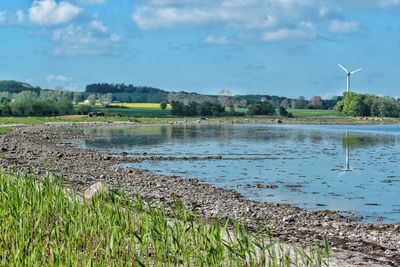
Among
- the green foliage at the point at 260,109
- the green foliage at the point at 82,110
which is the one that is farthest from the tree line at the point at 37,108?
the green foliage at the point at 260,109

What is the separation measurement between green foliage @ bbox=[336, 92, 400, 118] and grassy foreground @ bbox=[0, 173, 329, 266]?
6487 inches

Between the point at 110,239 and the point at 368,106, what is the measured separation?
573 feet

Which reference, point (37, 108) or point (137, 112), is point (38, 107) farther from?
point (137, 112)

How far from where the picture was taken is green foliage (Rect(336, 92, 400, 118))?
17750cm

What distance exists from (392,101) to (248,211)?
566 feet

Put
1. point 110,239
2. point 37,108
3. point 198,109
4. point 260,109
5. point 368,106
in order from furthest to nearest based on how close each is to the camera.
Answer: point 260,109 → point 198,109 → point 368,106 → point 37,108 → point 110,239

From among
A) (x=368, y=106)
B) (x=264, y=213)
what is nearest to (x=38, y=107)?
(x=368, y=106)

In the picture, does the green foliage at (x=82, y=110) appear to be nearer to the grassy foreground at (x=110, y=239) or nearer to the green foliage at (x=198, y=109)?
the green foliage at (x=198, y=109)

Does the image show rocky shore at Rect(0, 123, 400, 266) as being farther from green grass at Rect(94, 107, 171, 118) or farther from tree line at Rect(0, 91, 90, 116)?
green grass at Rect(94, 107, 171, 118)

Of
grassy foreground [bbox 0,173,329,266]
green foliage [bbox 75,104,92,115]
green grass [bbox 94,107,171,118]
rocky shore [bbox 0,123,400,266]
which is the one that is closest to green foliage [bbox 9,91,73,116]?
green foliage [bbox 75,104,92,115]

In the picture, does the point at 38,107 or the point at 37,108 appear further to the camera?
the point at 38,107

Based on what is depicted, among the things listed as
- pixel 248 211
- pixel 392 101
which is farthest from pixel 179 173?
pixel 392 101

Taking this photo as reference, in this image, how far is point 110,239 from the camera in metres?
13.6

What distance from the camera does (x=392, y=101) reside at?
188 metres
